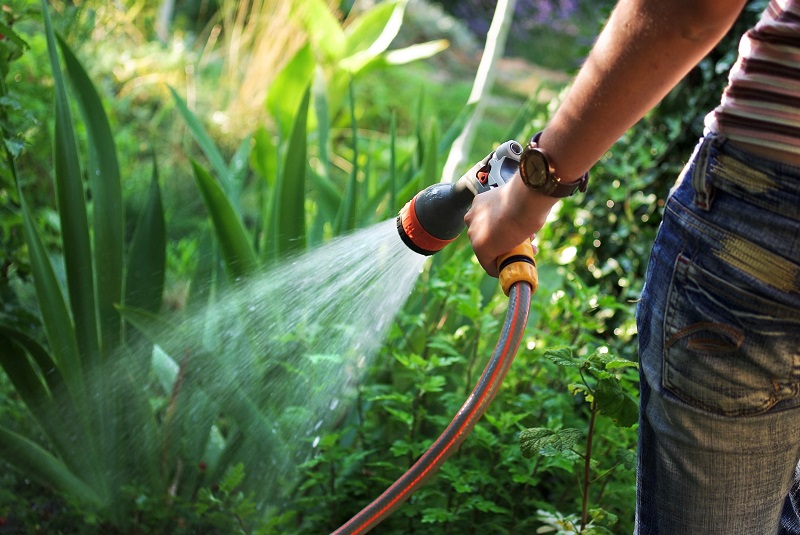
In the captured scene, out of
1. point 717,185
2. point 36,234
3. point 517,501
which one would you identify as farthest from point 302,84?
point 717,185

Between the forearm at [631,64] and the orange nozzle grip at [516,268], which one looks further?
the orange nozzle grip at [516,268]

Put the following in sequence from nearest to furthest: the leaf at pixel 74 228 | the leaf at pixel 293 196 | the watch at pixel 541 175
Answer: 1. the watch at pixel 541 175
2. the leaf at pixel 74 228
3. the leaf at pixel 293 196

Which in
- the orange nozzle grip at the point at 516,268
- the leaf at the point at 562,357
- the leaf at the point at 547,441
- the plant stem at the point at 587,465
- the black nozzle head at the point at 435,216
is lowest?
the plant stem at the point at 587,465

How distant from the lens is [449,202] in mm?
1231

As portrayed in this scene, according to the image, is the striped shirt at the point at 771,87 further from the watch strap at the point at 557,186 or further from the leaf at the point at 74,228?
the leaf at the point at 74,228

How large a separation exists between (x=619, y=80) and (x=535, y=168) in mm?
149

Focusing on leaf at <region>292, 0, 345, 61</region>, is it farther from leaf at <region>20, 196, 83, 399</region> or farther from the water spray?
the water spray

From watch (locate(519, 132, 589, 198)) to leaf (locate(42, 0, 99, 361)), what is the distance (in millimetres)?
1154

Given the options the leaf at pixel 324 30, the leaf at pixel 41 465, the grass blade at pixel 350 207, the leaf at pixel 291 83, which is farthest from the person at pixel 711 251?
the leaf at pixel 324 30

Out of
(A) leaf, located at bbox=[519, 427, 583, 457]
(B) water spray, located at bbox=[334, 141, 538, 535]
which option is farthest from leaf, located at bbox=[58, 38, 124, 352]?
(A) leaf, located at bbox=[519, 427, 583, 457]

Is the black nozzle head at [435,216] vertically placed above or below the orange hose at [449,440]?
above

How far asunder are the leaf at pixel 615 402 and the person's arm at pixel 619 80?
0.39m

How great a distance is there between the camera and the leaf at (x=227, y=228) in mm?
1896

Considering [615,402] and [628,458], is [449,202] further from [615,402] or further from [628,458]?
[628,458]
